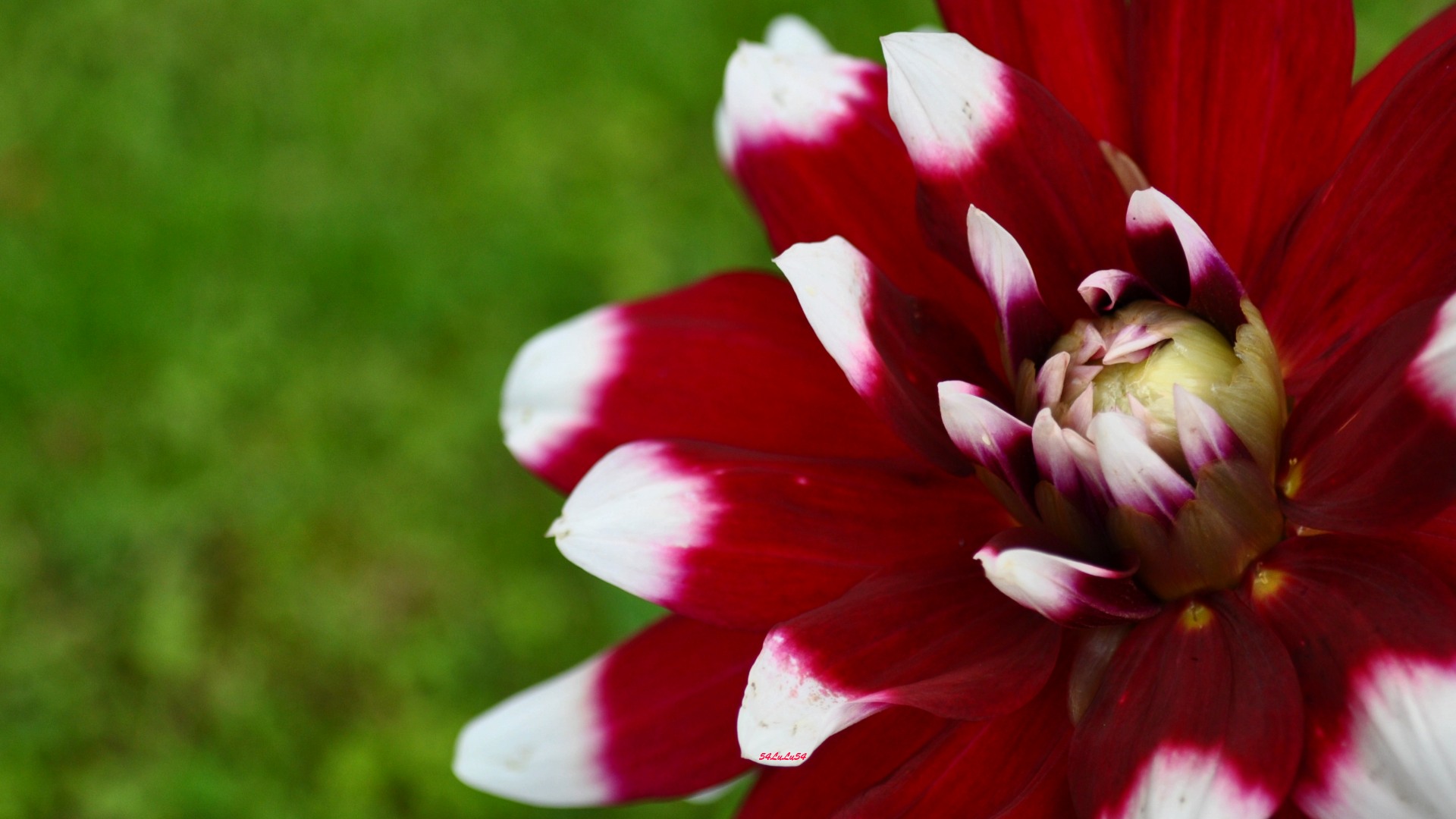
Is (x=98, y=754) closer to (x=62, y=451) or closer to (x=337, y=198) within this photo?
(x=62, y=451)

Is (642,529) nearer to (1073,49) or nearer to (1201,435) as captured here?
(1201,435)

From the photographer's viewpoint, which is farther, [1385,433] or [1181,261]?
[1181,261]

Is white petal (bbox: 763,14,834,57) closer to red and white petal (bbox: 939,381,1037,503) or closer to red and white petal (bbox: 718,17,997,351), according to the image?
red and white petal (bbox: 718,17,997,351)

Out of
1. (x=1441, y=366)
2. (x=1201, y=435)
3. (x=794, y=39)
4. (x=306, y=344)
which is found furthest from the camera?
(x=306, y=344)

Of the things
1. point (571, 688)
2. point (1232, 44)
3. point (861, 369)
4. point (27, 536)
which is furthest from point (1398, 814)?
point (27, 536)

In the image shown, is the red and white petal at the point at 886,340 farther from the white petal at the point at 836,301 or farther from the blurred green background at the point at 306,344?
the blurred green background at the point at 306,344

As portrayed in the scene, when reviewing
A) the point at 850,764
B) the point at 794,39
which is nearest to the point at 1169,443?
the point at 850,764

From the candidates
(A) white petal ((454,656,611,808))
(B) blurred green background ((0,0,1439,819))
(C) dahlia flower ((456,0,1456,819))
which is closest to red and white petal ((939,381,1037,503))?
(C) dahlia flower ((456,0,1456,819))

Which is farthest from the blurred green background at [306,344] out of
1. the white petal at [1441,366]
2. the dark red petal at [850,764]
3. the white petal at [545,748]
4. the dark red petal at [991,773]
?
the white petal at [1441,366]
